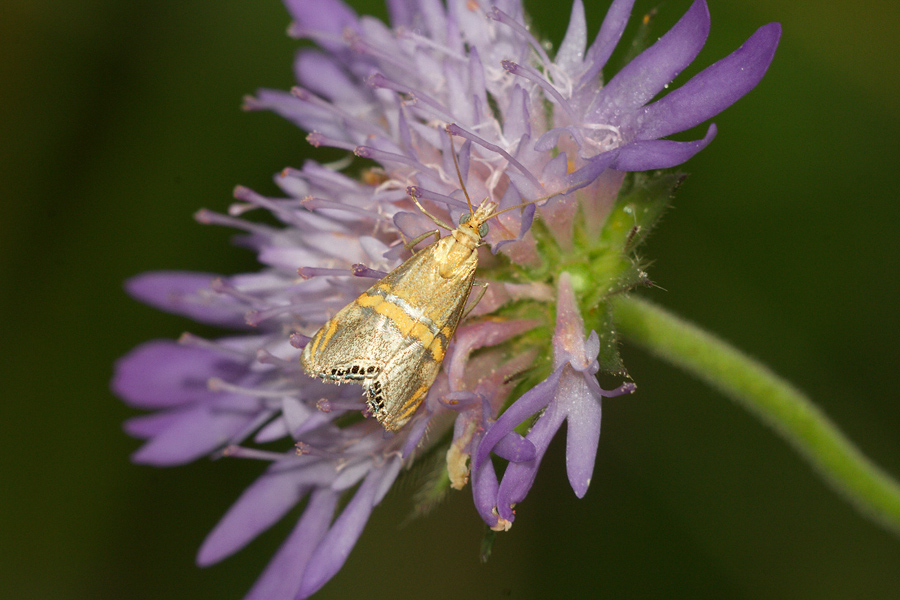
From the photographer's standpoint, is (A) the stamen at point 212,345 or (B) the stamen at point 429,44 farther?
(A) the stamen at point 212,345

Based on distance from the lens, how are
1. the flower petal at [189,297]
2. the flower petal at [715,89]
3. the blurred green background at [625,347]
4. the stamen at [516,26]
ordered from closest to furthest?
1. the flower petal at [715,89]
2. the stamen at [516,26]
3. the flower petal at [189,297]
4. the blurred green background at [625,347]

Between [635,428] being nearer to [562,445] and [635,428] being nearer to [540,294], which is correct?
[562,445]

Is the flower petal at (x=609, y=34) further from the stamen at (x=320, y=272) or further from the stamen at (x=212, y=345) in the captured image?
the stamen at (x=212, y=345)

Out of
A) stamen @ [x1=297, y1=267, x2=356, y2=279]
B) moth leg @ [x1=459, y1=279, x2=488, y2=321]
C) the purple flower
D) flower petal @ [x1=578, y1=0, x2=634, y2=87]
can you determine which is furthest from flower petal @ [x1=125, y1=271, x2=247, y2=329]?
flower petal @ [x1=578, y1=0, x2=634, y2=87]

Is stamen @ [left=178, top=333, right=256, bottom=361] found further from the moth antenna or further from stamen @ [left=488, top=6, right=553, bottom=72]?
stamen @ [left=488, top=6, right=553, bottom=72]

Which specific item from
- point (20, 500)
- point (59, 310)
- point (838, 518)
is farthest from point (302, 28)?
point (838, 518)

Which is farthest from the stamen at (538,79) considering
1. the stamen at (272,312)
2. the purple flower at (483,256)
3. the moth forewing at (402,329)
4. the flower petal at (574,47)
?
the stamen at (272,312)
